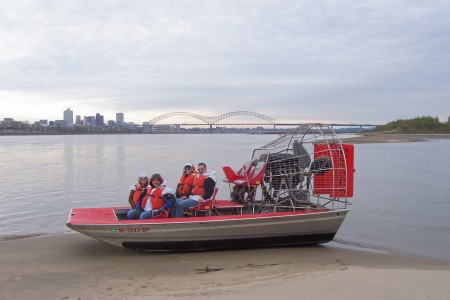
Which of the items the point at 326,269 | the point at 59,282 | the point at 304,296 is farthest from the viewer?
the point at 326,269

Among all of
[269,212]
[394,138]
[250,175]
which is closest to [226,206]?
[250,175]

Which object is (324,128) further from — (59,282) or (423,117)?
(423,117)

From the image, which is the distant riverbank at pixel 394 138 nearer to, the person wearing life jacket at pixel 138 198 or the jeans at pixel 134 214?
the person wearing life jacket at pixel 138 198

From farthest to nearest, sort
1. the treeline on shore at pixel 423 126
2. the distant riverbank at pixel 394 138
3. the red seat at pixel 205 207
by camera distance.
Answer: the treeline on shore at pixel 423 126
the distant riverbank at pixel 394 138
the red seat at pixel 205 207

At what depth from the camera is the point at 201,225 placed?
349 inches

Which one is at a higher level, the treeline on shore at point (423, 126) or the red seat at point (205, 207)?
the treeline on shore at point (423, 126)

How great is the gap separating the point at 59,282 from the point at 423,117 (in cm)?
12106

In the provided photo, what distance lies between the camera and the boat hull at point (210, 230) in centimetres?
862

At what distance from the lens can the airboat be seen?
8.77m

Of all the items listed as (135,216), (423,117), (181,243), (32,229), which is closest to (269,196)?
(181,243)

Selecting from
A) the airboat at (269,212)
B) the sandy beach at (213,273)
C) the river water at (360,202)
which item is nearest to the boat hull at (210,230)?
the airboat at (269,212)

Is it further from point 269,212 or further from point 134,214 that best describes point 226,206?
point 134,214

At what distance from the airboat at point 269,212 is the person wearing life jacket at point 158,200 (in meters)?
0.19

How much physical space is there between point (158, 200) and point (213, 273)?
83.3 inches
